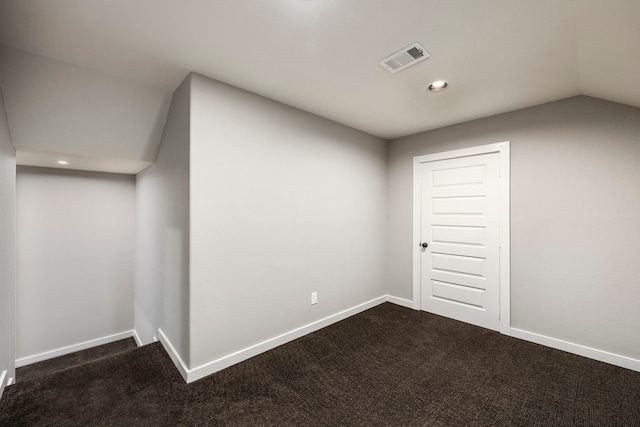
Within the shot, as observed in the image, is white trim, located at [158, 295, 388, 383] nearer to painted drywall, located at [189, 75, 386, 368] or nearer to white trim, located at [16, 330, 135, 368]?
painted drywall, located at [189, 75, 386, 368]

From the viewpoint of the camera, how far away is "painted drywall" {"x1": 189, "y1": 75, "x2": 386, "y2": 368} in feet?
7.10

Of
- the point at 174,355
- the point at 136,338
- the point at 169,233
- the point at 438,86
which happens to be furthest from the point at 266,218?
the point at 136,338

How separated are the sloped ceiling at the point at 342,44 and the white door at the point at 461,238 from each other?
957 mm

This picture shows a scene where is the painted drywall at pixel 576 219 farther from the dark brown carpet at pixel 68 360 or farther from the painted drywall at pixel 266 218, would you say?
the dark brown carpet at pixel 68 360

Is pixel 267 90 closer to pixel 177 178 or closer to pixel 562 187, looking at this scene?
pixel 177 178

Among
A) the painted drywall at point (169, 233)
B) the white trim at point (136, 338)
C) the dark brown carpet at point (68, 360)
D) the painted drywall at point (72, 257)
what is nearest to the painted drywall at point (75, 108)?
the painted drywall at point (169, 233)

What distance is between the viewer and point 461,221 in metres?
3.26

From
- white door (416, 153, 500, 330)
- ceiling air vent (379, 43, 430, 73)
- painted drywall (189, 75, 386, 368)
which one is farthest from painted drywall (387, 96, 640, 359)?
painted drywall (189, 75, 386, 368)

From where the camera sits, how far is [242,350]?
236 centimetres

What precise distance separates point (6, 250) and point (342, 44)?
3.00 meters

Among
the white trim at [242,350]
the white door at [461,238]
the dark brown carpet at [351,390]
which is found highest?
the white door at [461,238]

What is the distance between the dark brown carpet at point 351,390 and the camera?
171 cm

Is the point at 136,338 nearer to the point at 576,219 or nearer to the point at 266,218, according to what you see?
the point at 266,218

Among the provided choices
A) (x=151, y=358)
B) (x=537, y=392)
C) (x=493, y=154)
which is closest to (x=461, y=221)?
(x=493, y=154)
